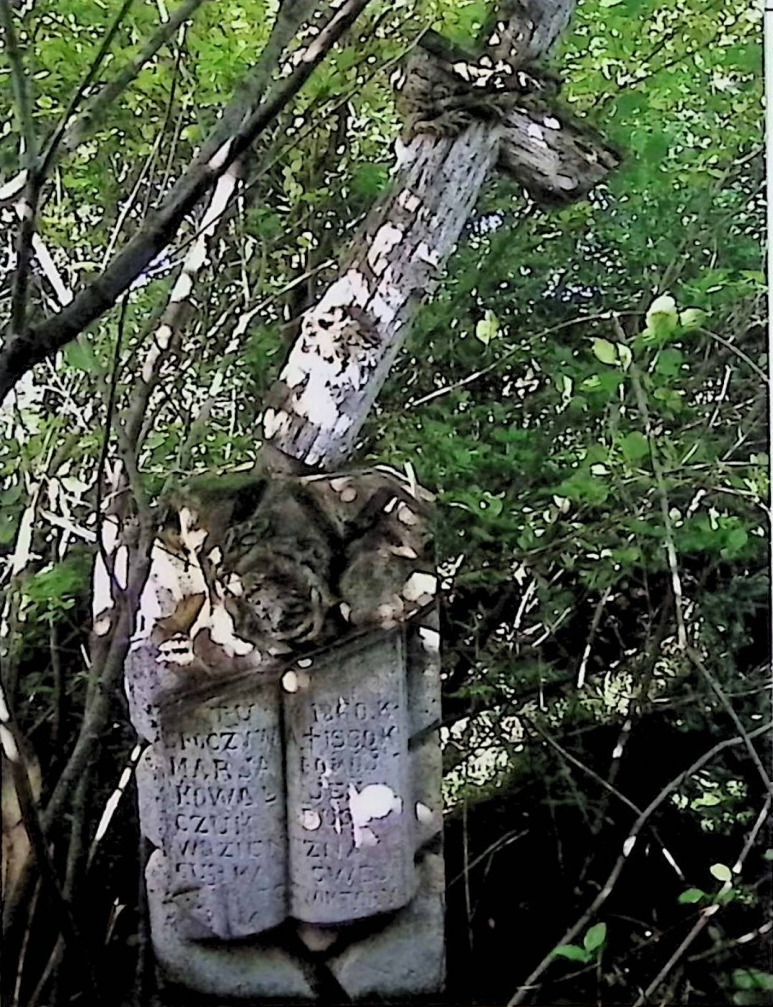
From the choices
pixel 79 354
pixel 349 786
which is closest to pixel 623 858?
pixel 349 786

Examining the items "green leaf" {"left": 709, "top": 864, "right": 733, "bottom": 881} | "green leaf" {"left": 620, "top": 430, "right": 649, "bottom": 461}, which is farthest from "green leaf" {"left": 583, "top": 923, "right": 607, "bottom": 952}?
"green leaf" {"left": 620, "top": 430, "right": 649, "bottom": 461}

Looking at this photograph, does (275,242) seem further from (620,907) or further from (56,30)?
(620,907)

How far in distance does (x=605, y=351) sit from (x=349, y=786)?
0.56m

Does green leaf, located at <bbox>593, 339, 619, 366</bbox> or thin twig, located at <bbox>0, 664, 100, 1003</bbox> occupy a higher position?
green leaf, located at <bbox>593, 339, 619, 366</bbox>

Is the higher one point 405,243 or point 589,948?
point 405,243

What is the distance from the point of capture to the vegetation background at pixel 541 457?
3.76 feet

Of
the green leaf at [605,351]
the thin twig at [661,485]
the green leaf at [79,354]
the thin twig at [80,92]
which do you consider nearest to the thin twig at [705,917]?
the thin twig at [661,485]

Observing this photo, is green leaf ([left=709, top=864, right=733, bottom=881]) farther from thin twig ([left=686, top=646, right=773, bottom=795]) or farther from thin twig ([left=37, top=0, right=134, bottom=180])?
thin twig ([left=37, top=0, right=134, bottom=180])

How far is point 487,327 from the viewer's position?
1152 mm

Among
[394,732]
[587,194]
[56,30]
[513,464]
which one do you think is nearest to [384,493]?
[513,464]

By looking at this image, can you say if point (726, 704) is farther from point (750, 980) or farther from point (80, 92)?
point (80, 92)

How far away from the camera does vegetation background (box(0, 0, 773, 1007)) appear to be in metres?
1.15

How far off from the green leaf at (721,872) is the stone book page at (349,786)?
337 mm

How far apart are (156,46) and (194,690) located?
0.72m
